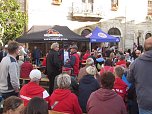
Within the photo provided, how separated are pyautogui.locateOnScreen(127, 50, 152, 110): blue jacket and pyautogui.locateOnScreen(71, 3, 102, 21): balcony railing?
877 inches

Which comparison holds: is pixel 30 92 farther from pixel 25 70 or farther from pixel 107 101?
pixel 25 70

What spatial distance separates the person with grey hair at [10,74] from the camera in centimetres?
647

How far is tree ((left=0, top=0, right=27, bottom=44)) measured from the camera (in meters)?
19.6

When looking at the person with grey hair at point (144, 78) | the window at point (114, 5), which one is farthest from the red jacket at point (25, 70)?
the window at point (114, 5)

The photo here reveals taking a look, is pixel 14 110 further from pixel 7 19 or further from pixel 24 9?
pixel 24 9

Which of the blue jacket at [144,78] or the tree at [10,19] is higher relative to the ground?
the tree at [10,19]

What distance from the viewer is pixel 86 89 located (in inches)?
273

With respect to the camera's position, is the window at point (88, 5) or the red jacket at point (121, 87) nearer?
the red jacket at point (121, 87)

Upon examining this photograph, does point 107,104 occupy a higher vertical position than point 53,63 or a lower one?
lower

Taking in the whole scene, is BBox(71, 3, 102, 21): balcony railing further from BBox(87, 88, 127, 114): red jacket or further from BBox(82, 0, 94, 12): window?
BBox(87, 88, 127, 114): red jacket

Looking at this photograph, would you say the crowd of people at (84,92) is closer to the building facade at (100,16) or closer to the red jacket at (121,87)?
the red jacket at (121,87)

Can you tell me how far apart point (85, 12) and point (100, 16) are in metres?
1.42

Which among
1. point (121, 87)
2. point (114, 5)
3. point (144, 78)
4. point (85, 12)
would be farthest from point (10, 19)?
point (144, 78)

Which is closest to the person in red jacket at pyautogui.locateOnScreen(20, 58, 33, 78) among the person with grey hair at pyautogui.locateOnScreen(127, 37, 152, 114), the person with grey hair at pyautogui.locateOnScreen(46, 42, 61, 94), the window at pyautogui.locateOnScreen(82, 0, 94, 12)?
the person with grey hair at pyautogui.locateOnScreen(46, 42, 61, 94)
